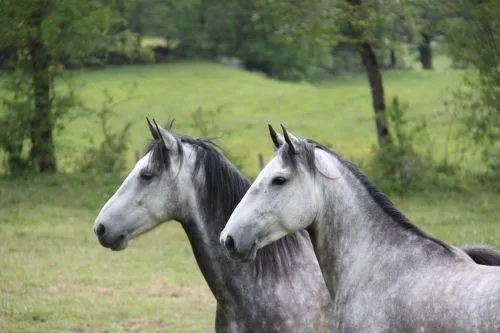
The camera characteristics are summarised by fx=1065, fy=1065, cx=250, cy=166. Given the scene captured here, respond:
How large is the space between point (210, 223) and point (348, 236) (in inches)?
51.4

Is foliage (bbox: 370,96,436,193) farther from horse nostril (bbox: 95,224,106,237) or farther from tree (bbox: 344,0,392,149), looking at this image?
horse nostril (bbox: 95,224,106,237)

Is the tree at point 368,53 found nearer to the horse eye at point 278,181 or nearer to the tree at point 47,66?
the tree at point 47,66

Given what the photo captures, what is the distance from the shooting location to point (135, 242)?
55.1 ft

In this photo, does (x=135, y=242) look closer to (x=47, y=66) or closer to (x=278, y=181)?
(x=47, y=66)

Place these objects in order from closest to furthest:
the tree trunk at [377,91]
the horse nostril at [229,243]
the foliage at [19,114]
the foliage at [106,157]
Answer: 1. the horse nostril at [229,243]
2. the tree trunk at [377,91]
3. the foliage at [19,114]
4. the foliage at [106,157]

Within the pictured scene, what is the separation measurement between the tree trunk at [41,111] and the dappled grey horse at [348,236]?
51.6ft

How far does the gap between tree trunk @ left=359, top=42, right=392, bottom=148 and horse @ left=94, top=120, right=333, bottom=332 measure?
13732 mm

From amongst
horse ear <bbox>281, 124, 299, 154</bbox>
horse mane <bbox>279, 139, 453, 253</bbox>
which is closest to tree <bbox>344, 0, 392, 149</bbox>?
horse mane <bbox>279, 139, 453, 253</bbox>

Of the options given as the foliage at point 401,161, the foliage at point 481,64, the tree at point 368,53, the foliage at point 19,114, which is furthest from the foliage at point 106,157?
the foliage at point 481,64

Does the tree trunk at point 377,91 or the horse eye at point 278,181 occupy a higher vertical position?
the horse eye at point 278,181

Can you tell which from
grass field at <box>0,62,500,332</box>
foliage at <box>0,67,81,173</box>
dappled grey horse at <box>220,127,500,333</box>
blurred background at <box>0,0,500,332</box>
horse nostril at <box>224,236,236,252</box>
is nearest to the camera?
dappled grey horse at <box>220,127,500,333</box>

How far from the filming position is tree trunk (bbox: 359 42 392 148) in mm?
21094

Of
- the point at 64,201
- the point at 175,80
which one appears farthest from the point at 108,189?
the point at 175,80

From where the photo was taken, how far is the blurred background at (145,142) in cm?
1309
